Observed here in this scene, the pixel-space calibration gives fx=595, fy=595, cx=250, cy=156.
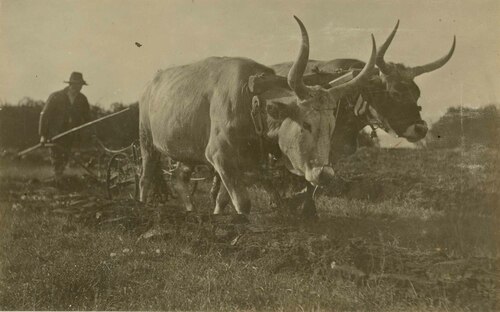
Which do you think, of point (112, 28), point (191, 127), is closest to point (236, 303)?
point (191, 127)

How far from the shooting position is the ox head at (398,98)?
602 centimetres

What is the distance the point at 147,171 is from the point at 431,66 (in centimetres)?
364

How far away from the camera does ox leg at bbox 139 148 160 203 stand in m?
7.47

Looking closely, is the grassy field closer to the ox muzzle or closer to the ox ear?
the ox muzzle

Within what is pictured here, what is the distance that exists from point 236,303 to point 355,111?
2.56 metres

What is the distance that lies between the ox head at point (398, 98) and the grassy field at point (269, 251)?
37 centimetres

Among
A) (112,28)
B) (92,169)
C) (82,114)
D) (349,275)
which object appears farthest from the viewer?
(92,169)

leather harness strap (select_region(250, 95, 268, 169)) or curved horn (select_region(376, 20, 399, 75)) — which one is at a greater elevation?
curved horn (select_region(376, 20, 399, 75))

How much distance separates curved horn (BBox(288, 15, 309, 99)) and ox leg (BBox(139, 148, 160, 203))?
2568mm

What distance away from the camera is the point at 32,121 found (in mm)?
6676

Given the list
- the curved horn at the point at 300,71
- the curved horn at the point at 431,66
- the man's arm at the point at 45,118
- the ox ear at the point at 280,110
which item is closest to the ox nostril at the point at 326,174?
the ox ear at the point at 280,110

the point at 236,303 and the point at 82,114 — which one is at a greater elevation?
the point at 82,114

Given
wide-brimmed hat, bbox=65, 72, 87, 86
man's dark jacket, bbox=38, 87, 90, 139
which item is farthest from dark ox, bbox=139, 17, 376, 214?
wide-brimmed hat, bbox=65, 72, 87, 86

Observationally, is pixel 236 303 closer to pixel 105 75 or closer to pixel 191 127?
pixel 191 127
